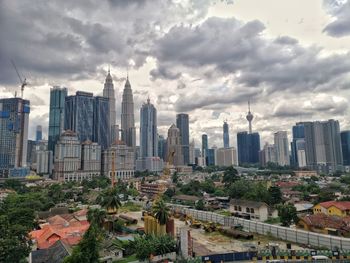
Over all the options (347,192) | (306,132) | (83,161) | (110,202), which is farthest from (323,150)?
(110,202)

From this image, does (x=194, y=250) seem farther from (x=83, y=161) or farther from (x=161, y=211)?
(x=83, y=161)

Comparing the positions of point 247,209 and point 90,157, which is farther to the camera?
point 90,157

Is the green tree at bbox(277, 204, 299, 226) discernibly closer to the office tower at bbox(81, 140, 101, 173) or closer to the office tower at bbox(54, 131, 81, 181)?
the office tower at bbox(54, 131, 81, 181)

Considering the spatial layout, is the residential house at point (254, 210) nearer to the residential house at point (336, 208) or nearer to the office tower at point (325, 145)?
the residential house at point (336, 208)

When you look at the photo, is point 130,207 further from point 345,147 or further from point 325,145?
point 345,147

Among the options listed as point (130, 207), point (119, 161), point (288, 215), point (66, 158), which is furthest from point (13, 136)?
point (288, 215)

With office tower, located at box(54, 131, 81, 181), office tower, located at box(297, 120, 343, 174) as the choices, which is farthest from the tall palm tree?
office tower, located at box(297, 120, 343, 174)
